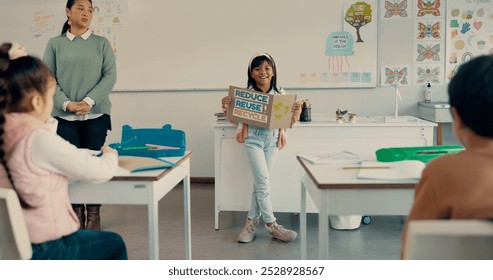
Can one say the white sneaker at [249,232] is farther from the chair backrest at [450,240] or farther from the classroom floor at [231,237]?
the chair backrest at [450,240]

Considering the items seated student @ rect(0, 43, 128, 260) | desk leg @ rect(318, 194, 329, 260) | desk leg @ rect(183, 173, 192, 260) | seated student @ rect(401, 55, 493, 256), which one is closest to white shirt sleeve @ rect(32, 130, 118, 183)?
seated student @ rect(0, 43, 128, 260)

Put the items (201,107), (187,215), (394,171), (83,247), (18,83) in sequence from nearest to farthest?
1. (18,83)
2. (83,247)
3. (394,171)
4. (187,215)
5. (201,107)

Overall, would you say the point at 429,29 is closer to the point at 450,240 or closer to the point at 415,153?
the point at 415,153

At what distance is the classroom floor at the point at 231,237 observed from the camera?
2820 mm

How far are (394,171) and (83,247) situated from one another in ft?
3.44

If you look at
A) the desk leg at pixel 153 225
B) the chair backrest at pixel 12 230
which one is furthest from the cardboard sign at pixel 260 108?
the chair backrest at pixel 12 230

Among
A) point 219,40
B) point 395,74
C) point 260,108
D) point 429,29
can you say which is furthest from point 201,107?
point 429,29

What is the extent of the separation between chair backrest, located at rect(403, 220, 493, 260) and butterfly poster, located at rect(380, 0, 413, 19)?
397 centimetres

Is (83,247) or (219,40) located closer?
(83,247)

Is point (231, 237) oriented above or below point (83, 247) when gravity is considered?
below

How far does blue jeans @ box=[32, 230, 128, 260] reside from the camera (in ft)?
4.78

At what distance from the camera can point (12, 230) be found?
127 cm

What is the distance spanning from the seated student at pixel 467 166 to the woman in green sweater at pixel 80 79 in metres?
2.24
